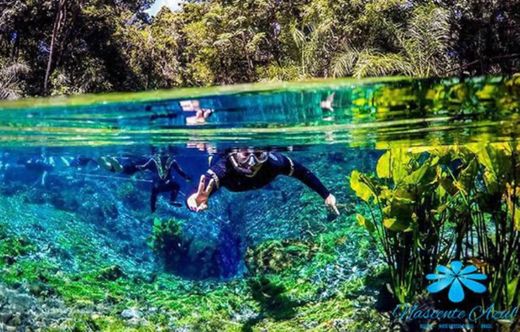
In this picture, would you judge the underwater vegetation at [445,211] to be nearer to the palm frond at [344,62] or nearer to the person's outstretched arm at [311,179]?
the person's outstretched arm at [311,179]

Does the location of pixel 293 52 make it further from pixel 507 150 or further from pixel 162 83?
pixel 507 150

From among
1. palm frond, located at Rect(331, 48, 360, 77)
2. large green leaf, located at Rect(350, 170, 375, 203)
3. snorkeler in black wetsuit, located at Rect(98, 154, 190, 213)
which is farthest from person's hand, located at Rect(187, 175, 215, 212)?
palm frond, located at Rect(331, 48, 360, 77)

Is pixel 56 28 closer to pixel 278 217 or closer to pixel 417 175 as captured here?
pixel 278 217

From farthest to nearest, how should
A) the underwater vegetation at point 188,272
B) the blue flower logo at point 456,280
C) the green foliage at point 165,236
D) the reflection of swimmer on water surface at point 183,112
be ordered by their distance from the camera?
the green foliage at point 165,236 → the underwater vegetation at point 188,272 → the reflection of swimmer on water surface at point 183,112 → the blue flower logo at point 456,280

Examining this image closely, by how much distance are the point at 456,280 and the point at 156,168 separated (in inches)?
348

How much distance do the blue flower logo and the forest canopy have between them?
3957 millimetres

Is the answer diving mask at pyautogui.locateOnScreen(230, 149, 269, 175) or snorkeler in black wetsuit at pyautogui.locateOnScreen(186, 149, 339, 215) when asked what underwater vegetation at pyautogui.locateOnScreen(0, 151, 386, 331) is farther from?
diving mask at pyautogui.locateOnScreen(230, 149, 269, 175)

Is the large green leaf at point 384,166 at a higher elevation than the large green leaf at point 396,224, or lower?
higher

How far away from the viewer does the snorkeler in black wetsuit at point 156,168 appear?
12.9 metres

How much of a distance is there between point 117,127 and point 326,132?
3.86 metres

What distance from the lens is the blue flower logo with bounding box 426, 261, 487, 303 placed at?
7.54 meters

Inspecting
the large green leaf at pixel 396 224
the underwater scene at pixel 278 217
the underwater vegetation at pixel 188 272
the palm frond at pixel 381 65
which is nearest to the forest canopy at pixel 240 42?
the palm frond at pixel 381 65

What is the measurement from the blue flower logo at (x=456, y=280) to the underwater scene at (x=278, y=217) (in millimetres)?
22

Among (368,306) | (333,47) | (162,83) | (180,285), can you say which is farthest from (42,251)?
(333,47)
